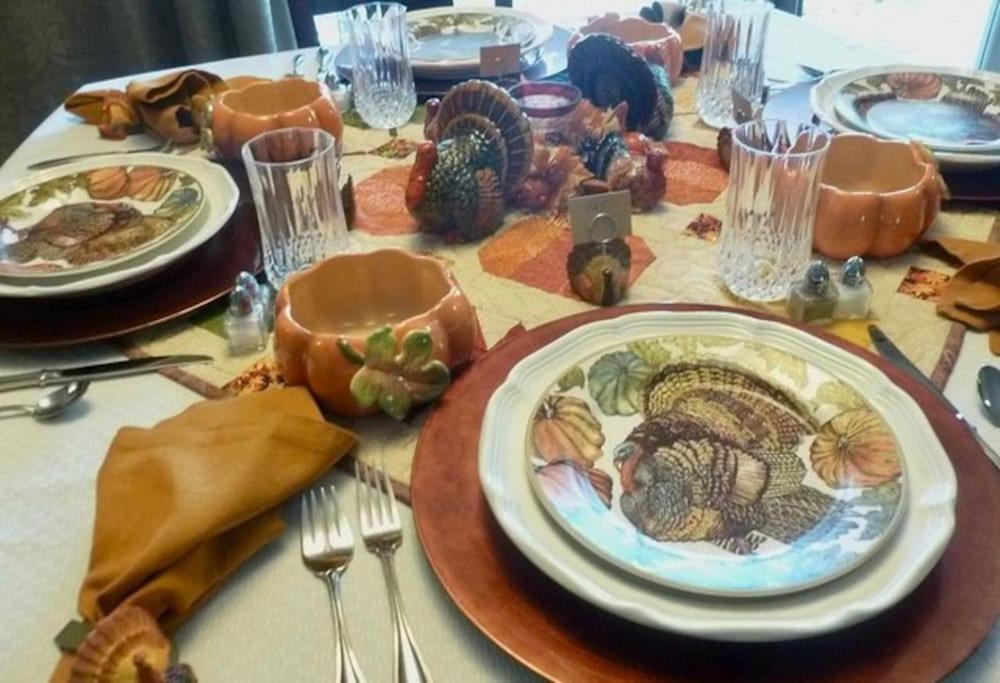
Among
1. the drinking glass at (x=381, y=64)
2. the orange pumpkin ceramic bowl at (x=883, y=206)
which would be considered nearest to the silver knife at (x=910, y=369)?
the orange pumpkin ceramic bowl at (x=883, y=206)

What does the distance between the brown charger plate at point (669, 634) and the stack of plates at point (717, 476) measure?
0.8 inches

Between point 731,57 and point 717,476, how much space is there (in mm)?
759

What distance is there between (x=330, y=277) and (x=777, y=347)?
365 mm

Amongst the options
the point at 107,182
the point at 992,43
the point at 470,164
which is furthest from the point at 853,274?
the point at 992,43

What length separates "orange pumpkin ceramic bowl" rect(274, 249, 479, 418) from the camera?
2.11 feet

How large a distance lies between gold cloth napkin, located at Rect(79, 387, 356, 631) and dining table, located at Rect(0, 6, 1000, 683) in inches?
0.8

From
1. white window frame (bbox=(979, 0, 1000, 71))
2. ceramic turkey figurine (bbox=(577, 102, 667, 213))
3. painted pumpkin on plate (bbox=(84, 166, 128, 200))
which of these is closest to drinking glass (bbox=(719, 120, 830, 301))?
ceramic turkey figurine (bbox=(577, 102, 667, 213))

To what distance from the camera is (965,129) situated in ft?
3.39

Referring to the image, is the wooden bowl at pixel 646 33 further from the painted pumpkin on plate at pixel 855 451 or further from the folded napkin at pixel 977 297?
the painted pumpkin on plate at pixel 855 451

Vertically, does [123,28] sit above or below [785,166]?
below

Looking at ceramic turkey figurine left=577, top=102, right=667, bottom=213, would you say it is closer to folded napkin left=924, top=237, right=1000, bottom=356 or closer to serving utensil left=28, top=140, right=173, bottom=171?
folded napkin left=924, top=237, right=1000, bottom=356

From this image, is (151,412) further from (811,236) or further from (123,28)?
(123,28)

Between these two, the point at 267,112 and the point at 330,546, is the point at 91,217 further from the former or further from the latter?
the point at 330,546

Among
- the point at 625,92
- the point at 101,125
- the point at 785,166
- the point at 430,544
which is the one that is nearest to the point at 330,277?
the point at 430,544
